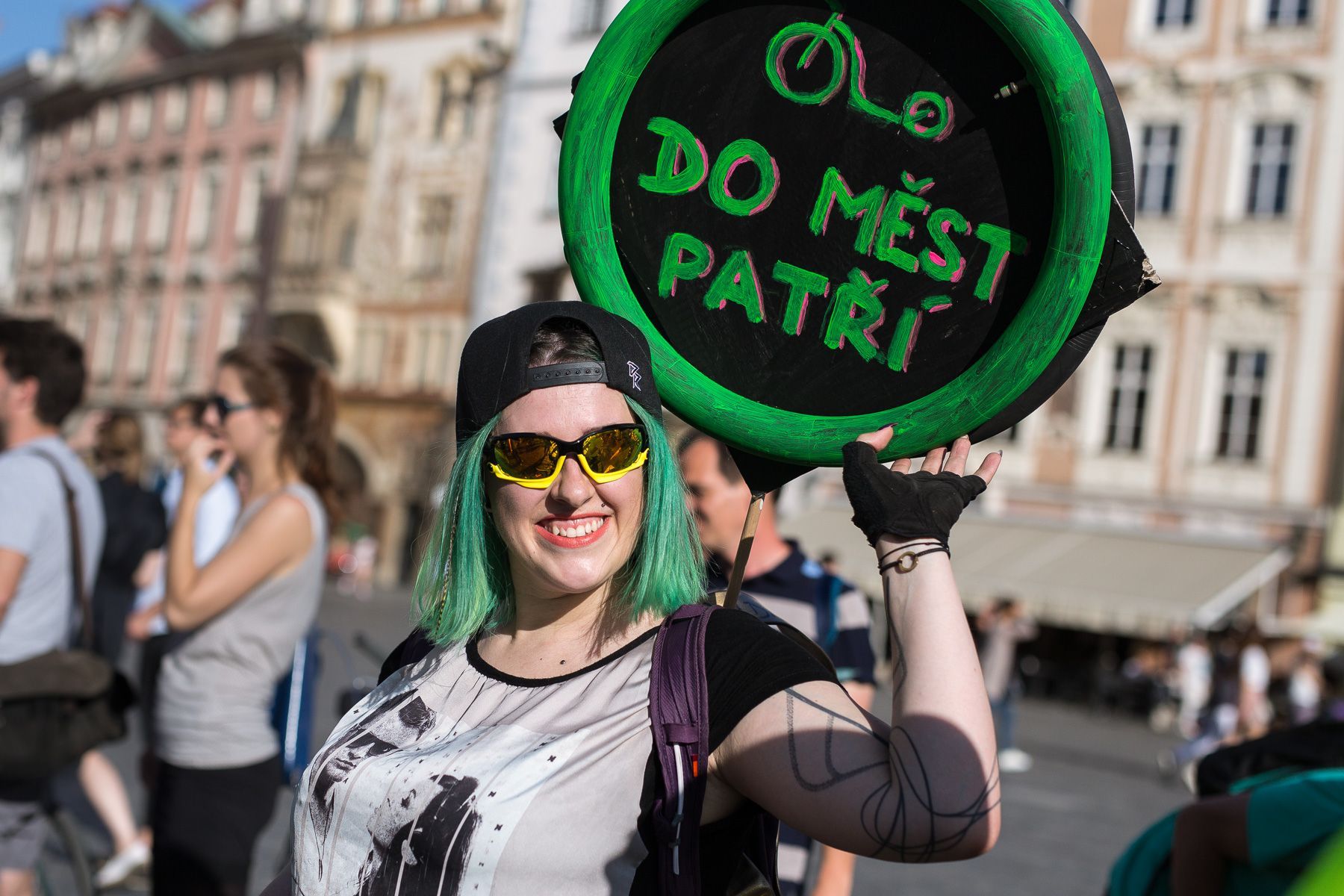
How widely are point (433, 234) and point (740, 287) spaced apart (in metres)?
31.7

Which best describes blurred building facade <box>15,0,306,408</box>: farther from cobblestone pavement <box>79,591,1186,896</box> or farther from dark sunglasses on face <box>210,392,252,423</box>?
dark sunglasses on face <box>210,392,252,423</box>

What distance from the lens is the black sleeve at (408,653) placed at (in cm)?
205

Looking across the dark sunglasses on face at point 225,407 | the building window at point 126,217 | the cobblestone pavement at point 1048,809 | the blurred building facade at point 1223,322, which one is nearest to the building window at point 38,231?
the building window at point 126,217

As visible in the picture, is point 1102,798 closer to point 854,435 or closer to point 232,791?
point 232,791

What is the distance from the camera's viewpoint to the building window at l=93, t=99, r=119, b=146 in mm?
42531

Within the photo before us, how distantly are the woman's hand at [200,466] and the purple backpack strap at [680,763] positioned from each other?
2448mm

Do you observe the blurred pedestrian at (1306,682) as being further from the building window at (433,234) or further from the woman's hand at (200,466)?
the building window at (433,234)

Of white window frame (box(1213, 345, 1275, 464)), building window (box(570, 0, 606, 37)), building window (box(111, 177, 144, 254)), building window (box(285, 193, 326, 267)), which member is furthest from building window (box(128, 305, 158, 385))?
white window frame (box(1213, 345, 1275, 464))

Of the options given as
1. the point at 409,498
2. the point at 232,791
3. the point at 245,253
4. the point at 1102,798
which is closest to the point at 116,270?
the point at 245,253

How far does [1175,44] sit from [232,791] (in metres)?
22.5

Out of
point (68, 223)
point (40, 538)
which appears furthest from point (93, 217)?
point (40, 538)

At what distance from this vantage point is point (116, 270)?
1624 inches

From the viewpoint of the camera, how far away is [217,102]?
38.4 meters

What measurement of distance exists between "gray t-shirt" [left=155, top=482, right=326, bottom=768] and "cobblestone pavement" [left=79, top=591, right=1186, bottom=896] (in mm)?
715
